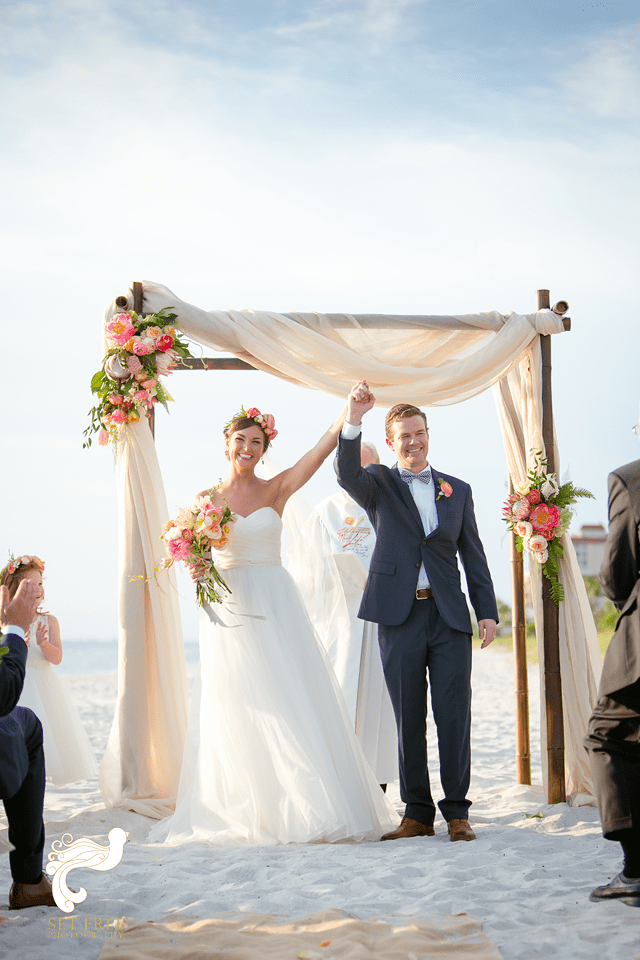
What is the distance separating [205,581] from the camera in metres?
4.91

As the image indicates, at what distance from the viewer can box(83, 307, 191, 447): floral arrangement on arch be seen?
5250 millimetres

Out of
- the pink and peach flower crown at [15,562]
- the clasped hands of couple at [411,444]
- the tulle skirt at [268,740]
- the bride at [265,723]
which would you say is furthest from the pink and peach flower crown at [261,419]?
the pink and peach flower crown at [15,562]

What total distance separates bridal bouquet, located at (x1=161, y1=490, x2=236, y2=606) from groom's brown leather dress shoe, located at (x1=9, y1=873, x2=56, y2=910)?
74.6 inches

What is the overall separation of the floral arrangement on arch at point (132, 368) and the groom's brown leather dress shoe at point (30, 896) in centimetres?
279

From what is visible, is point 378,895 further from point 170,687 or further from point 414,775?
point 170,687

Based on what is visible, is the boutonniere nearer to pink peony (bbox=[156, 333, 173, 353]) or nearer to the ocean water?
pink peony (bbox=[156, 333, 173, 353])

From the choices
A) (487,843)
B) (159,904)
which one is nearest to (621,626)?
(487,843)

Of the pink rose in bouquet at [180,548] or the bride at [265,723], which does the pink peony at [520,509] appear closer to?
the bride at [265,723]

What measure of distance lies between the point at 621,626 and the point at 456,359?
2.86m

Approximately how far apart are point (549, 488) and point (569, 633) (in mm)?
925

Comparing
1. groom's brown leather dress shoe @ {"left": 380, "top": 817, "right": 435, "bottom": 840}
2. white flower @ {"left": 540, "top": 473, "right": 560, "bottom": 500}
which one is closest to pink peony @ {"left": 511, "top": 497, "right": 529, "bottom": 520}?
white flower @ {"left": 540, "top": 473, "right": 560, "bottom": 500}

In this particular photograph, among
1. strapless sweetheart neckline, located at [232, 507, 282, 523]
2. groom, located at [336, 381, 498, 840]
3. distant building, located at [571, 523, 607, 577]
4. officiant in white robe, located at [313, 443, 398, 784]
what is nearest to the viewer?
groom, located at [336, 381, 498, 840]

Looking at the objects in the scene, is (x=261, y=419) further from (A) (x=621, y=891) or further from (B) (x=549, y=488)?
(A) (x=621, y=891)

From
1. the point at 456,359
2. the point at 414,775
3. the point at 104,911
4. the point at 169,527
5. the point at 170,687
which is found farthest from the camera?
the point at 456,359
